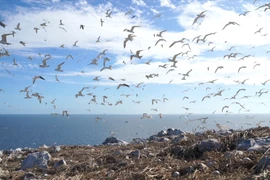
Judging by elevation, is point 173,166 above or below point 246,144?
below

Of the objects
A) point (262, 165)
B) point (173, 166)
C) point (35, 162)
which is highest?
point (262, 165)

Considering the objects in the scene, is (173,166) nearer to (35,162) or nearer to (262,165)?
(262,165)

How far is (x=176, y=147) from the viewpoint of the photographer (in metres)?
8.35

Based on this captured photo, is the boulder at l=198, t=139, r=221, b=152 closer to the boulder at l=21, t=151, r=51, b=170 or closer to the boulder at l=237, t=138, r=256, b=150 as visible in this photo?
the boulder at l=237, t=138, r=256, b=150

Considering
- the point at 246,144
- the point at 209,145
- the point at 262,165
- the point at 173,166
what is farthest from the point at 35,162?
the point at 262,165

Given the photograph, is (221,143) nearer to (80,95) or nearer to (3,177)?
(3,177)

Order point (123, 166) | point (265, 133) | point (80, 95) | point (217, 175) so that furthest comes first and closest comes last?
point (80, 95) → point (265, 133) → point (123, 166) → point (217, 175)

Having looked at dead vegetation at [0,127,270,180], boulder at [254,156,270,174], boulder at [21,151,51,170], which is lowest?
boulder at [21,151,51,170]

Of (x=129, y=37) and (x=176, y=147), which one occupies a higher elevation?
(x=129, y=37)

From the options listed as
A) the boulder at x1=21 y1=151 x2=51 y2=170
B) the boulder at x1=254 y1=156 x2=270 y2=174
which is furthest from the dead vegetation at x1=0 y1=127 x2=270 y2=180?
the boulder at x1=21 y1=151 x2=51 y2=170

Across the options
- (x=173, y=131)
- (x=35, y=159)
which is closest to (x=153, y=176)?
(x=35, y=159)

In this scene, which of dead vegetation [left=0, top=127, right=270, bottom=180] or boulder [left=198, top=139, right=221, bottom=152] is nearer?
dead vegetation [left=0, top=127, right=270, bottom=180]

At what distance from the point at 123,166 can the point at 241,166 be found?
264 cm

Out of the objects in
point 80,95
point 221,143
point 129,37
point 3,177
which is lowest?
point 3,177
